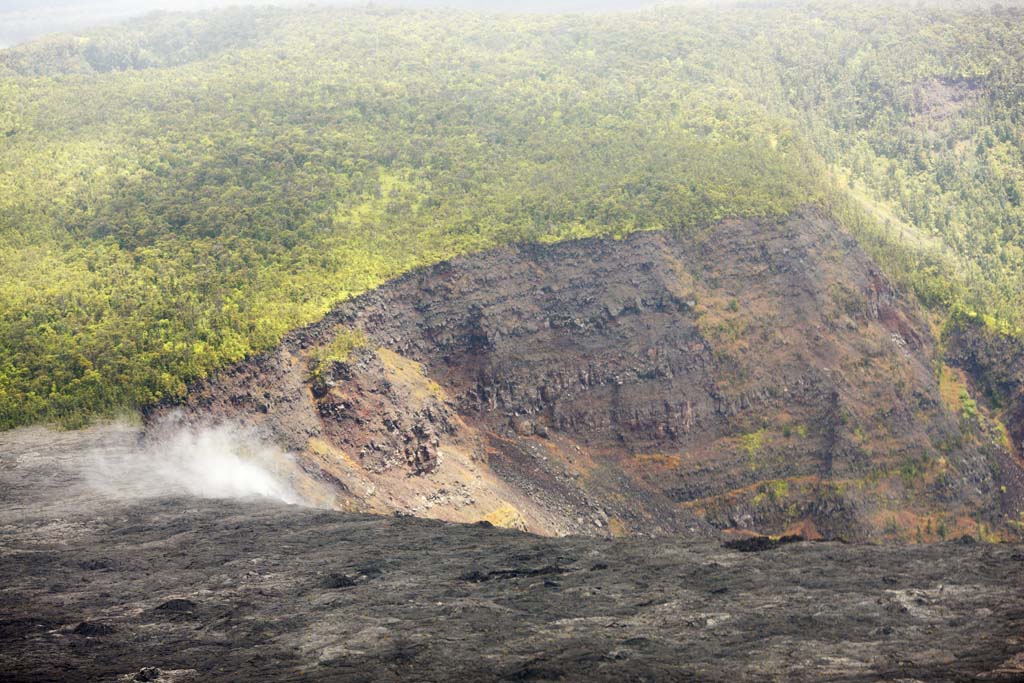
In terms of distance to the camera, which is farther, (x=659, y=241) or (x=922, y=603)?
(x=659, y=241)

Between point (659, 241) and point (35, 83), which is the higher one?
point (35, 83)

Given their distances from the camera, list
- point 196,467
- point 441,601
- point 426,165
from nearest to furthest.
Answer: point 441,601 < point 196,467 < point 426,165

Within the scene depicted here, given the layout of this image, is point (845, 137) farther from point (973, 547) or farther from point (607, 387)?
point (973, 547)

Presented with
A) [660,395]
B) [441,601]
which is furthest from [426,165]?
[441,601]

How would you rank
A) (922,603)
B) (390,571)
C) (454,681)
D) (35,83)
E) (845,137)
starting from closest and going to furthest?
(454,681) → (922,603) → (390,571) → (35,83) → (845,137)

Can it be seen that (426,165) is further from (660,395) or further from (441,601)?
(441,601)

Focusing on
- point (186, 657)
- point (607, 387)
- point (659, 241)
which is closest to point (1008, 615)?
point (186, 657)

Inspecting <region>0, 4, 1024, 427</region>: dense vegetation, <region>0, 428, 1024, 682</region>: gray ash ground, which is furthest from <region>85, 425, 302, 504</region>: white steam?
<region>0, 4, 1024, 427</region>: dense vegetation
